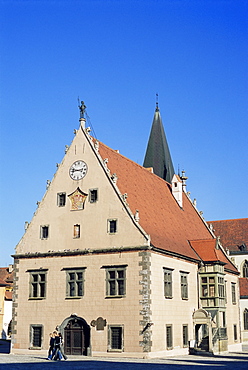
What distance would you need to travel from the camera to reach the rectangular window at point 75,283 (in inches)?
1274

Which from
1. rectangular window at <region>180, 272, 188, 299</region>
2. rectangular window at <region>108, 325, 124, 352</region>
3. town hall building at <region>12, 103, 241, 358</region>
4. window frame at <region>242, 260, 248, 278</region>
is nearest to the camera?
rectangular window at <region>108, 325, 124, 352</region>

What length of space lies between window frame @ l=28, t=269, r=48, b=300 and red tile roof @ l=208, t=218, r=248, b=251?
2914 cm

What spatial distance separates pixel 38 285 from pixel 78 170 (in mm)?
7789

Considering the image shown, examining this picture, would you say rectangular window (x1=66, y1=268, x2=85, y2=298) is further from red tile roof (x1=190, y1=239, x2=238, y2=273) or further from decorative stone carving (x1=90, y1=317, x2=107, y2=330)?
red tile roof (x1=190, y1=239, x2=238, y2=273)

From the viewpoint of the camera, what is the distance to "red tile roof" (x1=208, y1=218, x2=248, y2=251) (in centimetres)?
5784

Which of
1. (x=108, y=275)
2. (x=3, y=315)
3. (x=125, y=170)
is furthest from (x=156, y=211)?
(x=3, y=315)

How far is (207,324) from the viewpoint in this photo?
117 ft

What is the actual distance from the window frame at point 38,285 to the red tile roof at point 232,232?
2914 cm

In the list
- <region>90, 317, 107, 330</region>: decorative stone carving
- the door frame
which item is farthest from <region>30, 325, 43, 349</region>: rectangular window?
<region>90, 317, 107, 330</region>: decorative stone carving

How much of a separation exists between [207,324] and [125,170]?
1183 cm

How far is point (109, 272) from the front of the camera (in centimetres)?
3181

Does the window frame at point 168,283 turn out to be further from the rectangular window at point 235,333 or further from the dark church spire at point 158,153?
the dark church spire at point 158,153

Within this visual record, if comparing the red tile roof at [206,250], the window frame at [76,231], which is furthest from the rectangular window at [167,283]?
the window frame at [76,231]

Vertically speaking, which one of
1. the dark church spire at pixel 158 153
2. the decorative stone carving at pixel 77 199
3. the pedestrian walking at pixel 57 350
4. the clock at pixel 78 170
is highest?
the dark church spire at pixel 158 153
